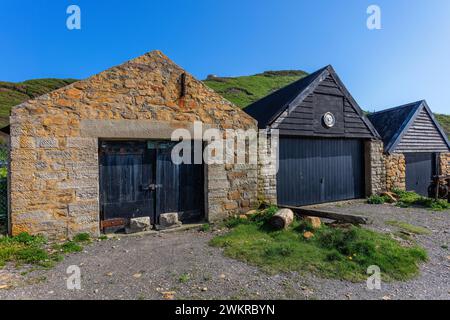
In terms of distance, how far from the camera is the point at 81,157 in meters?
5.71

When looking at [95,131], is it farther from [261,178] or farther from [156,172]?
[261,178]

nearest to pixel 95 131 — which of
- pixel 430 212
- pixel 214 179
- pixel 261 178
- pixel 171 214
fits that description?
pixel 171 214

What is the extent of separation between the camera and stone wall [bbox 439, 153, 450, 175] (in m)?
13.3

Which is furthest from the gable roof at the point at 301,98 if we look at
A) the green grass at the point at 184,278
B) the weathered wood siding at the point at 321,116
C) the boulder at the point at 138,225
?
the green grass at the point at 184,278

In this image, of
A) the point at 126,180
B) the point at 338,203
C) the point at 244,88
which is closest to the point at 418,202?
the point at 338,203

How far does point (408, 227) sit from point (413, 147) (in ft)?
26.0

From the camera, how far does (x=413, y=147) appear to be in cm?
1241

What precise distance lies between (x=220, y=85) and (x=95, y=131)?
129ft

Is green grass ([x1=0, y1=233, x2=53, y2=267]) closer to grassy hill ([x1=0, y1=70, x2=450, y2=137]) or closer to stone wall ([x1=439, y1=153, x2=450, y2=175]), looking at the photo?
stone wall ([x1=439, y1=153, x2=450, y2=175])

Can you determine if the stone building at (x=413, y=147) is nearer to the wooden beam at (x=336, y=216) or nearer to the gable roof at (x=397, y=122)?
the gable roof at (x=397, y=122)

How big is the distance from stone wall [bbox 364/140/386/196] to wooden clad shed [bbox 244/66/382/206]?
4 cm

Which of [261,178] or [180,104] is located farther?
[261,178]

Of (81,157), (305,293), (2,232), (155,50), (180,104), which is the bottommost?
(305,293)

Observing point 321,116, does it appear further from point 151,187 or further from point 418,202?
point 151,187
